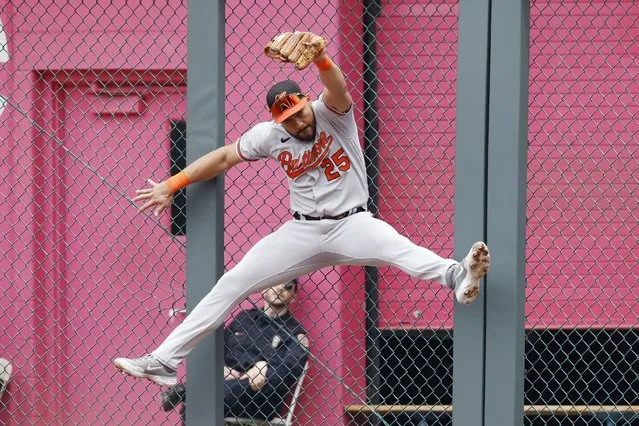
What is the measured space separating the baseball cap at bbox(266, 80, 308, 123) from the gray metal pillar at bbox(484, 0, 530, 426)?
2.93ft

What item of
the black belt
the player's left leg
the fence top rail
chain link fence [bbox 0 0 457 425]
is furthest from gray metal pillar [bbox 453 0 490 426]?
chain link fence [bbox 0 0 457 425]

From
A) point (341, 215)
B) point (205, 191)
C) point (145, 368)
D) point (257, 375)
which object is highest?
point (205, 191)

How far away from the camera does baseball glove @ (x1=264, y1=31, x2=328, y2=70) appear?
5488 millimetres

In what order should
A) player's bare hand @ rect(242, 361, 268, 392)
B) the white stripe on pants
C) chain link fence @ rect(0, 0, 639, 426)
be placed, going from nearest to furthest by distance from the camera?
the white stripe on pants < player's bare hand @ rect(242, 361, 268, 392) < chain link fence @ rect(0, 0, 639, 426)

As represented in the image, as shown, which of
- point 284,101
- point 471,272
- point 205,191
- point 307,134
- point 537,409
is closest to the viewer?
point 471,272

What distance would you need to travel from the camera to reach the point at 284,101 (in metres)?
5.92

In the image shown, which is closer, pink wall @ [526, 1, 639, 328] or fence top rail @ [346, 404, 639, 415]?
fence top rail @ [346, 404, 639, 415]

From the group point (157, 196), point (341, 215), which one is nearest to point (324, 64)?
point (341, 215)

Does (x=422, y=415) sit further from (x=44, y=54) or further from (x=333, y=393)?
(x=44, y=54)

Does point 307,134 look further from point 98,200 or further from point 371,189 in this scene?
point 98,200

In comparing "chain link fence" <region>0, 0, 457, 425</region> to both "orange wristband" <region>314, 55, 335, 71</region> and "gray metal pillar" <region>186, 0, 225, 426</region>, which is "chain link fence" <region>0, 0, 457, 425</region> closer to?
"gray metal pillar" <region>186, 0, 225, 426</region>

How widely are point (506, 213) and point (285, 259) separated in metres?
1.04

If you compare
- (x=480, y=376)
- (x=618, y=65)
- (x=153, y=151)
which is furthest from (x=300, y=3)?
(x=480, y=376)

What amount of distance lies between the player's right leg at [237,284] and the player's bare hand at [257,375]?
5.97 ft
